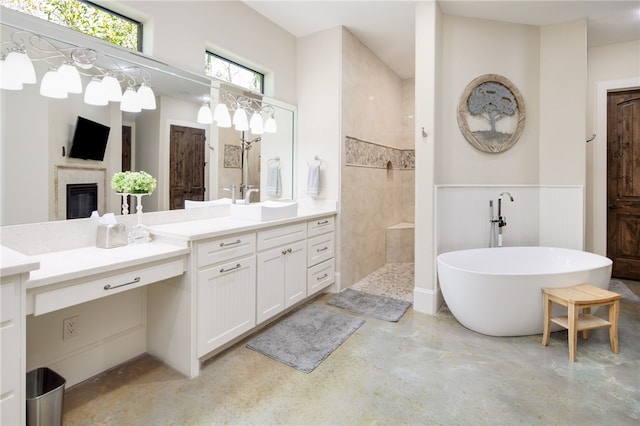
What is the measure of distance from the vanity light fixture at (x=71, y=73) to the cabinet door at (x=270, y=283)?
1388 mm

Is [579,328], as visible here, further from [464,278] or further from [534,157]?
[534,157]

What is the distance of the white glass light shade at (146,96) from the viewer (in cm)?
228

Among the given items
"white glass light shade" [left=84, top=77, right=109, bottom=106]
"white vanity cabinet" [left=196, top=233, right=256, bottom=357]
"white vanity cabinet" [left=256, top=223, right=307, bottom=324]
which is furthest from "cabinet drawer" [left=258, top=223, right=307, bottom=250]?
"white glass light shade" [left=84, top=77, right=109, bottom=106]

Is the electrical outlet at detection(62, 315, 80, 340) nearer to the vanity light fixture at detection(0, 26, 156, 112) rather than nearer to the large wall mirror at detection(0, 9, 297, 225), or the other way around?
the large wall mirror at detection(0, 9, 297, 225)

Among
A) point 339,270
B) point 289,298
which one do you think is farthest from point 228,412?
point 339,270

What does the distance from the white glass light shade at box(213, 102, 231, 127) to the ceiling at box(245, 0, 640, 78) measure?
3.37 feet

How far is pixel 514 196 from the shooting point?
358cm

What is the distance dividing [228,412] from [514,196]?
11.0 ft

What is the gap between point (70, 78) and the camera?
1.93 metres

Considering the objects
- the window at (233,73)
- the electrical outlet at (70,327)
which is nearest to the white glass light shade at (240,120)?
the window at (233,73)

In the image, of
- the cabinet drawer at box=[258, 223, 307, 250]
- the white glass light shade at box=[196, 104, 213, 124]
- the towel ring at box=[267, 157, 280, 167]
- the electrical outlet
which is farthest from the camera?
the towel ring at box=[267, 157, 280, 167]

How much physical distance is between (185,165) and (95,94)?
2.41ft

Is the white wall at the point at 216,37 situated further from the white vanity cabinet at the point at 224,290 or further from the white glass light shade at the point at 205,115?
the white vanity cabinet at the point at 224,290

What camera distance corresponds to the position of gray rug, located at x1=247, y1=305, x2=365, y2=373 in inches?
91.9
